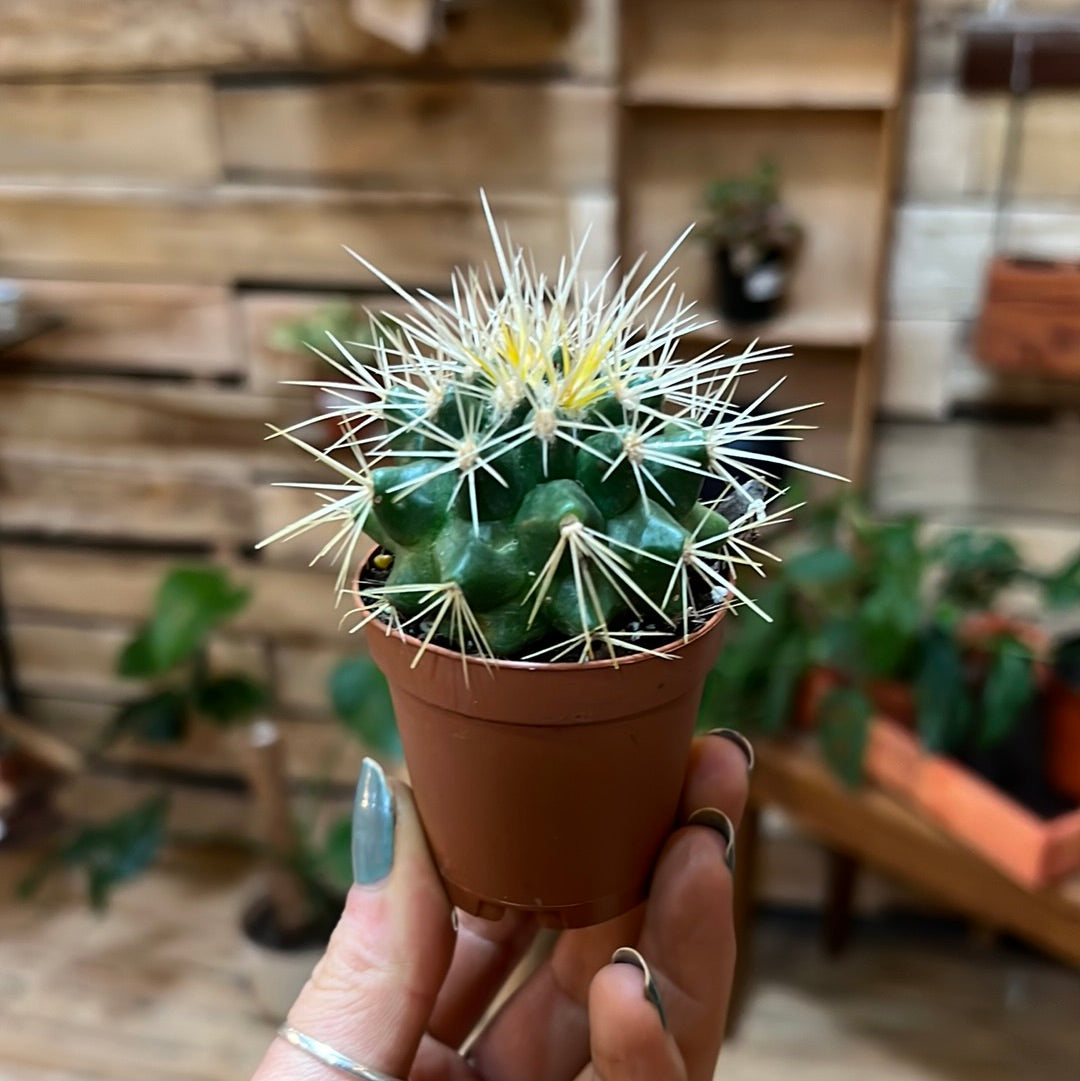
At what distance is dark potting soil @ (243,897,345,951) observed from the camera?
159 cm

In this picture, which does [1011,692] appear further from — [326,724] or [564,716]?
[326,724]

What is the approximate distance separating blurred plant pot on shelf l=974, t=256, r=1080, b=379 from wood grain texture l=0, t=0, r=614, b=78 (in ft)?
1.88

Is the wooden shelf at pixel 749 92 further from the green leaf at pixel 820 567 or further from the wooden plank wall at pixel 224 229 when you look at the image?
the green leaf at pixel 820 567

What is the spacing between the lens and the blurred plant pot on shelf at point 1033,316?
1.33 meters

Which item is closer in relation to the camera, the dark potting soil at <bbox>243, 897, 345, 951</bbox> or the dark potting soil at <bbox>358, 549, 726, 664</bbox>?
the dark potting soil at <bbox>358, 549, 726, 664</bbox>

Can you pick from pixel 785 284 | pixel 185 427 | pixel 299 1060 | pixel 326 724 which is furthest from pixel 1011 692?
pixel 185 427

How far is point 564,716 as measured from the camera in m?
0.60

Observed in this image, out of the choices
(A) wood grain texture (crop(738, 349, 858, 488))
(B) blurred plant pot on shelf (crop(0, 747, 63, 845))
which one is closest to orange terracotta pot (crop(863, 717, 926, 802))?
(A) wood grain texture (crop(738, 349, 858, 488))

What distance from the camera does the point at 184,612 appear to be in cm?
157

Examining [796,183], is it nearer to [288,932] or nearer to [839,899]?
[839,899]

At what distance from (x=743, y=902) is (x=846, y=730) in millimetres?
380

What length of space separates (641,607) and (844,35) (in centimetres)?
106

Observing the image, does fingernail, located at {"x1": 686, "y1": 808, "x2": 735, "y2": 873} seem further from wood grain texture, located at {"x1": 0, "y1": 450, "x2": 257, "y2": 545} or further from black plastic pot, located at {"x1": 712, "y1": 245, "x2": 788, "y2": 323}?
wood grain texture, located at {"x1": 0, "y1": 450, "x2": 257, "y2": 545}

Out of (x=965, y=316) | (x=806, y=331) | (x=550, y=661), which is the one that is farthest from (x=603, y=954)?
(x=965, y=316)
